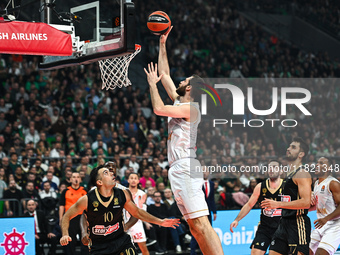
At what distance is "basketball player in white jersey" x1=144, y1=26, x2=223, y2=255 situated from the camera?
650 cm

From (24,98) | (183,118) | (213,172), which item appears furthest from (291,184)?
(24,98)

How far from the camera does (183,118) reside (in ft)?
22.4

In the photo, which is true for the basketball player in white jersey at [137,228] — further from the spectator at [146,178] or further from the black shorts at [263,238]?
the spectator at [146,178]

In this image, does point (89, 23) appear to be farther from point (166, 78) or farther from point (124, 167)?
point (124, 167)

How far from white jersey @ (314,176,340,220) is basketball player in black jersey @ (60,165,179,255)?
242cm

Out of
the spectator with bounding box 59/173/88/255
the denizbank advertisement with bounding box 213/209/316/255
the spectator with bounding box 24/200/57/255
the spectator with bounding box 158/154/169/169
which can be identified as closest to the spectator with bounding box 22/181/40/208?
the spectator with bounding box 24/200/57/255

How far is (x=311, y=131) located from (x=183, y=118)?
1340 cm

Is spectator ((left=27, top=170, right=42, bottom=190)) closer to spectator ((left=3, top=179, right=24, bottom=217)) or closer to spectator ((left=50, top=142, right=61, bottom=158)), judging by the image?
spectator ((left=3, top=179, right=24, bottom=217))

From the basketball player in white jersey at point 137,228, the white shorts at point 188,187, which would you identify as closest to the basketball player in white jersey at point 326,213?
the white shorts at point 188,187

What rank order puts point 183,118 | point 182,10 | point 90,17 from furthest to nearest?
1. point 182,10
2. point 90,17
3. point 183,118

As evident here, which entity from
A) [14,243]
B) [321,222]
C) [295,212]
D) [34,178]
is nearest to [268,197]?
[295,212]

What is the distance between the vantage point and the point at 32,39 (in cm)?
797

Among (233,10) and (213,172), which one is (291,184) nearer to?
(213,172)

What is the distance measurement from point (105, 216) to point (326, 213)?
3216 millimetres
